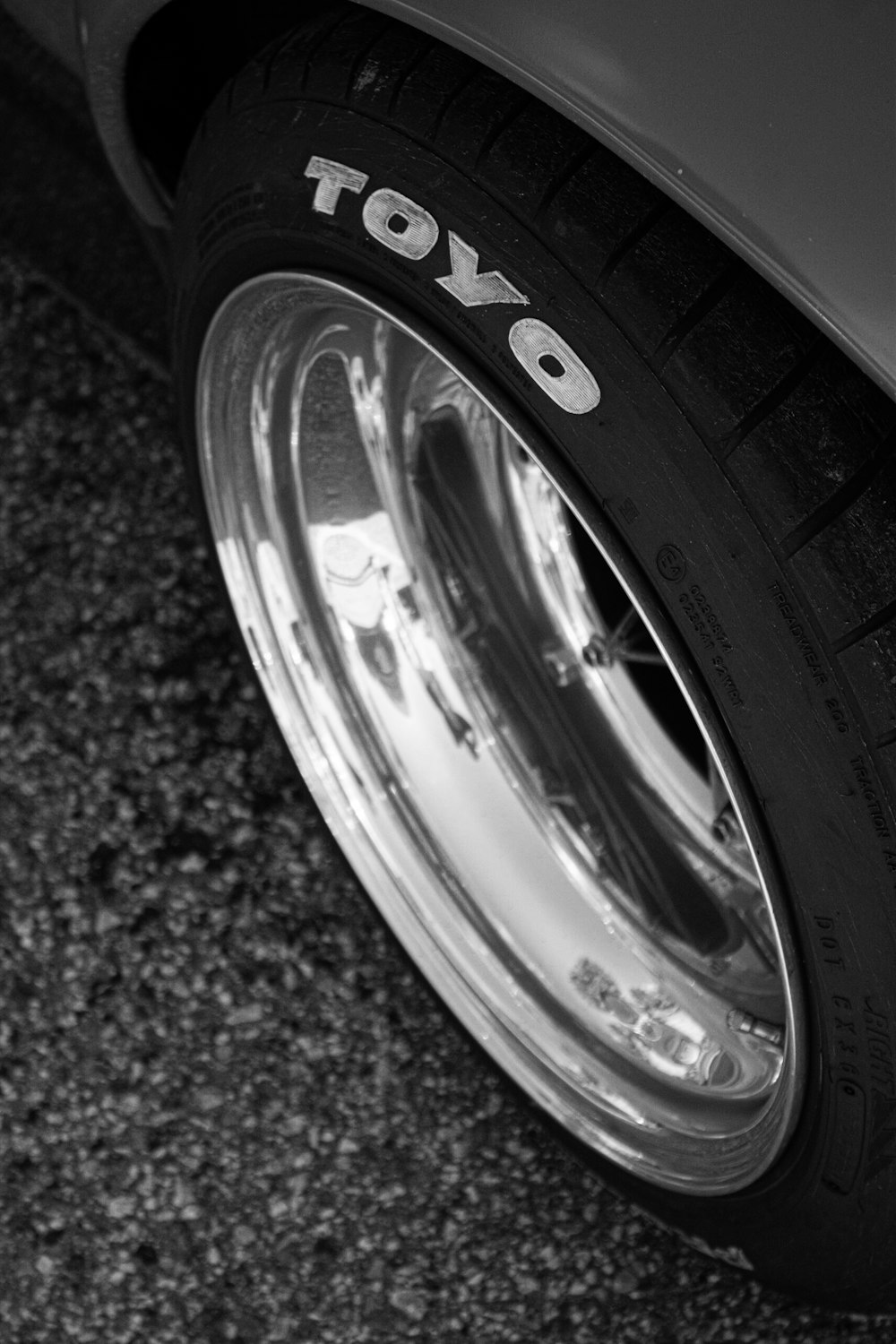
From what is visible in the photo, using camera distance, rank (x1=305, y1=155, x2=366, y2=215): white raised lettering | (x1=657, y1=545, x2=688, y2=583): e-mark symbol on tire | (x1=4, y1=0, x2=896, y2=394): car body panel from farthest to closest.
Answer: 1. (x1=305, y1=155, x2=366, y2=215): white raised lettering
2. (x1=657, y1=545, x2=688, y2=583): e-mark symbol on tire
3. (x1=4, y1=0, x2=896, y2=394): car body panel

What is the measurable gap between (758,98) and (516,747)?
0.87m

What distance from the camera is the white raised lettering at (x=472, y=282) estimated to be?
2.87 ft

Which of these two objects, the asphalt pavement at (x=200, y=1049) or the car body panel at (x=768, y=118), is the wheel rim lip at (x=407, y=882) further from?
the car body panel at (x=768, y=118)

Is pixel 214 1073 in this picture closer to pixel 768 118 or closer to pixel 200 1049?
pixel 200 1049

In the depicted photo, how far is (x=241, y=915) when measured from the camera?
61.0 inches

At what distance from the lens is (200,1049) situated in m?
1.46

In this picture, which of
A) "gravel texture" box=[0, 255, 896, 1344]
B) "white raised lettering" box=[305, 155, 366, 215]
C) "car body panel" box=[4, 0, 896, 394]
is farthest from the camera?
"gravel texture" box=[0, 255, 896, 1344]

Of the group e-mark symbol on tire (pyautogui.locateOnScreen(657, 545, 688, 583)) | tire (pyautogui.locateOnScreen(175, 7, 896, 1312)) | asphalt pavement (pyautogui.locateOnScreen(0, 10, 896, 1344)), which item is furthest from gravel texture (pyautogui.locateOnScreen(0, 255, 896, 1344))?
e-mark symbol on tire (pyautogui.locateOnScreen(657, 545, 688, 583))

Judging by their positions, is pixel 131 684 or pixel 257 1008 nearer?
pixel 257 1008

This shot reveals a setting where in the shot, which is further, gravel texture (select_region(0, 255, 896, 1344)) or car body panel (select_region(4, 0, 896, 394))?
gravel texture (select_region(0, 255, 896, 1344))

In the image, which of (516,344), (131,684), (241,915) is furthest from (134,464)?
(516,344)

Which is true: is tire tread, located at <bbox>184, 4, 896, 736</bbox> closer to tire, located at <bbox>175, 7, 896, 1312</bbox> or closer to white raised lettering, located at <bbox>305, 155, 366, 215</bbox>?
tire, located at <bbox>175, 7, 896, 1312</bbox>

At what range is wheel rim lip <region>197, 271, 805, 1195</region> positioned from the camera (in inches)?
35.7

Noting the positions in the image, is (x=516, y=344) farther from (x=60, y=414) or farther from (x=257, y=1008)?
(x=60, y=414)
